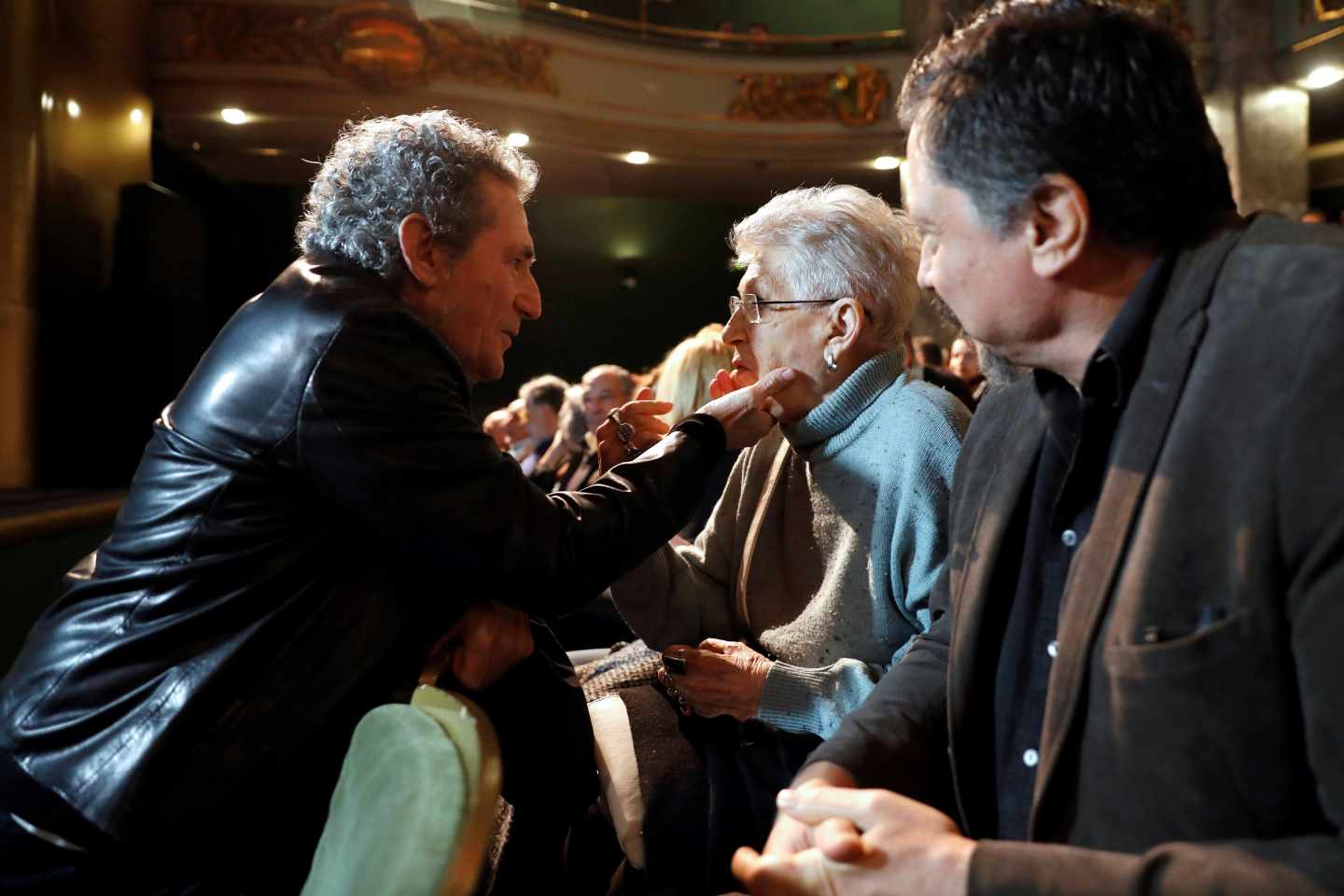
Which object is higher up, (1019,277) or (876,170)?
(876,170)

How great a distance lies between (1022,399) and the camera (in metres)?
1.15

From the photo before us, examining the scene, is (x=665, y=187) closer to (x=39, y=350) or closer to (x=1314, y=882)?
(x=39, y=350)

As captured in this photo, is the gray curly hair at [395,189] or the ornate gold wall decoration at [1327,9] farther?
the ornate gold wall decoration at [1327,9]

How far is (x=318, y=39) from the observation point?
7906 mm


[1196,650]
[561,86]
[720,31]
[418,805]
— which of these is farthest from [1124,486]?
[720,31]

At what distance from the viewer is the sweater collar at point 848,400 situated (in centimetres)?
173

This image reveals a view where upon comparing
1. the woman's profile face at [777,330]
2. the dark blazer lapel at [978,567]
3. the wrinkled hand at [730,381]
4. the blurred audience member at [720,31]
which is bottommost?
the dark blazer lapel at [978,567]

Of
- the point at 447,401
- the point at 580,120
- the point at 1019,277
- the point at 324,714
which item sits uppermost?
the point at 580,120

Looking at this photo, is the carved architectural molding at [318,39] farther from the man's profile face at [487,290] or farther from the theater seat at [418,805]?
the theater seat at [418,805]

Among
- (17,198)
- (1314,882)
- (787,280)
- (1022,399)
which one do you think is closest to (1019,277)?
(1022,399)

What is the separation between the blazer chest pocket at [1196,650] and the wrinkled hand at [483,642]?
0.87 meters

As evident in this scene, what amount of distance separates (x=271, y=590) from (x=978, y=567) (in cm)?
80

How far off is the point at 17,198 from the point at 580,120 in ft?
14.9

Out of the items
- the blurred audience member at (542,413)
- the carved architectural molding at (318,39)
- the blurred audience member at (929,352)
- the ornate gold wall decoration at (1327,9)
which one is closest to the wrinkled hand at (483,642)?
the blurred audience member at (929,352)
